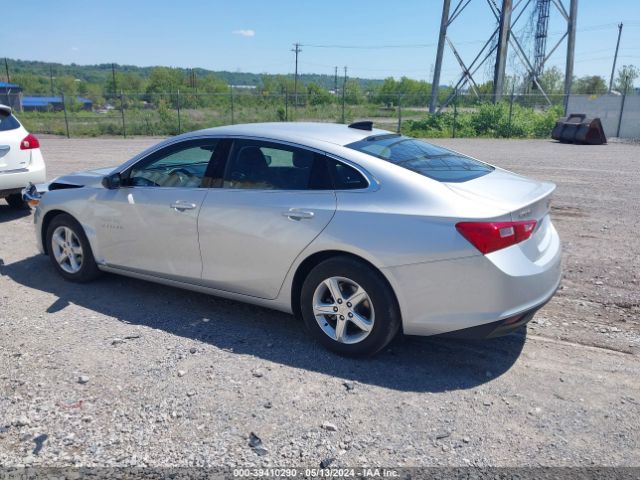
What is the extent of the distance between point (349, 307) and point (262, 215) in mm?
960

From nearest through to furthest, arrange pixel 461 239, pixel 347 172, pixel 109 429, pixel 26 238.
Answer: pixel 109 429, pixel 461 239, pixel 347 172, pixel 26 238

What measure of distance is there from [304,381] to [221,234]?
4.52ft

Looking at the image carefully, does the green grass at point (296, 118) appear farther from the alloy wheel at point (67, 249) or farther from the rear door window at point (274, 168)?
the rear door window at point (274, 168)

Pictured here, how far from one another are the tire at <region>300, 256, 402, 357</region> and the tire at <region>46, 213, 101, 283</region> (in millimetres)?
2455

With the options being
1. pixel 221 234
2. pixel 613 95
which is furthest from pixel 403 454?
pixel 613 95

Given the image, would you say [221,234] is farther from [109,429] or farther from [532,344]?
[532,344]

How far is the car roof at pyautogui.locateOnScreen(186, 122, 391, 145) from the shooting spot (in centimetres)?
437

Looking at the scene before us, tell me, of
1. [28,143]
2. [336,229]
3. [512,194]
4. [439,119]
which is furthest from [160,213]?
[439,119]

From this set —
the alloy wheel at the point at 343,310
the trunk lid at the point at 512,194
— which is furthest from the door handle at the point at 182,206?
the trunk lid at the point at 512,194

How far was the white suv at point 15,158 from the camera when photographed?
784 cm

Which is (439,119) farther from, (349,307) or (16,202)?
(349,307)

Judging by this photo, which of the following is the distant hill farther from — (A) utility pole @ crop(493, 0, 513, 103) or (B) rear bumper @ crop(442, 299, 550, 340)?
(B) rear bumper @ crop(442, 299, 550, 340)

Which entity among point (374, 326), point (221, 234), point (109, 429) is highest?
point (221, 234)

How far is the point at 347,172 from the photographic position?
404cm
